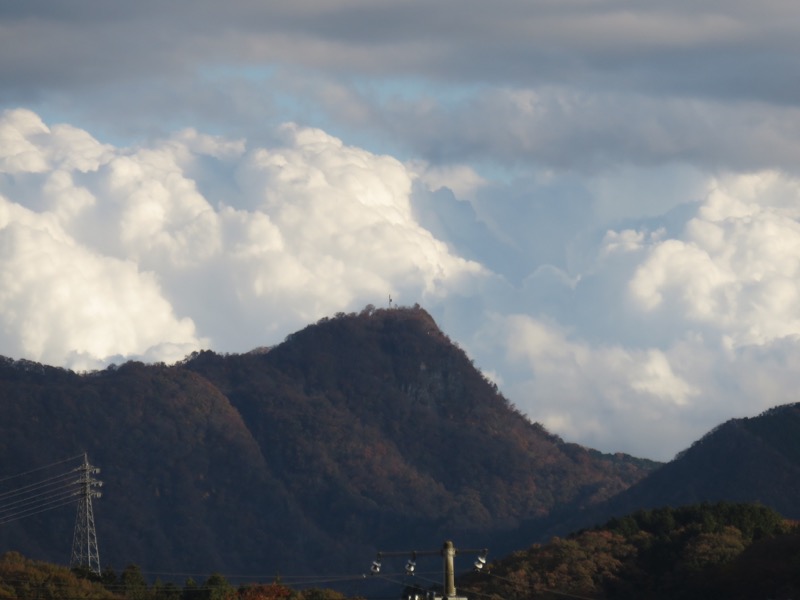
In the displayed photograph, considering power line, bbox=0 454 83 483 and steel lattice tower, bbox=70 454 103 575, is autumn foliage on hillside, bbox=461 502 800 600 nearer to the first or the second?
steel lattice tower, bbox=70 454 103 575

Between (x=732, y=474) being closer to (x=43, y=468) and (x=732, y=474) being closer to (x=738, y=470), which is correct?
(x=738, y=470)

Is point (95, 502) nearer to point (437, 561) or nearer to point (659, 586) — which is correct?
point (437, 561)

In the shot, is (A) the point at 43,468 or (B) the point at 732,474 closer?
(B) the point at 732,474

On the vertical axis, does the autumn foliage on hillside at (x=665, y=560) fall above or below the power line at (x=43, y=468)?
below

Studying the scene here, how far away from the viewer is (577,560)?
5074 inches

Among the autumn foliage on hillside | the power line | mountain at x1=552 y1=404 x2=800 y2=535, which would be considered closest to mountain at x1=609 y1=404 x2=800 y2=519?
mountain at x1=552 y1=404 x2=800 y2=535

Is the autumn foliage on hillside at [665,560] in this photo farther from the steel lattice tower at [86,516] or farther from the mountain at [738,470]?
the mountain at [738,470]

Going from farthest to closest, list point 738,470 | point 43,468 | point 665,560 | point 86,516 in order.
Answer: point 43,468
point 738,470
point 665,560
point 86,516

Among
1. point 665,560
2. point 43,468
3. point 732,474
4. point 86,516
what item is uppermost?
point 43,468

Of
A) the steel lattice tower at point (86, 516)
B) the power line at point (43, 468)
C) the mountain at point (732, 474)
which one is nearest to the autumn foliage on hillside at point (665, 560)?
the steel lattice tower at point (86, 516)

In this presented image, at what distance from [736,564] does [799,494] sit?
5531cm

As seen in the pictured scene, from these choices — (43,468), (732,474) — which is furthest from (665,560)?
(43,468)

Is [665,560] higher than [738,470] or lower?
lower

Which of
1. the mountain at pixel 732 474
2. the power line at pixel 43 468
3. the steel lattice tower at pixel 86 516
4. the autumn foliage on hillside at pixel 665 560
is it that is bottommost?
the autumn foliage on hillside at pixel 665 560
